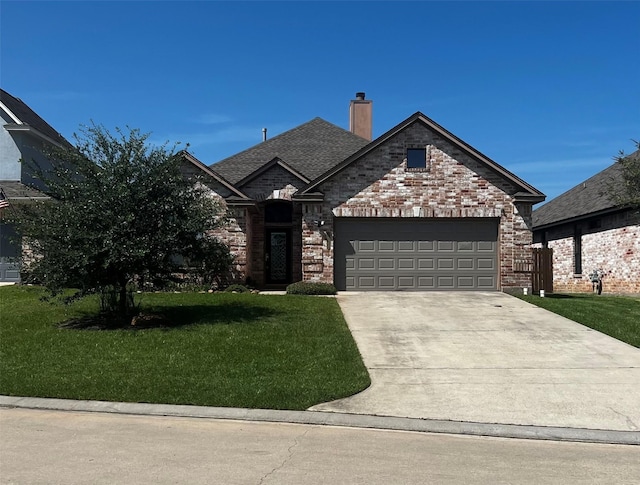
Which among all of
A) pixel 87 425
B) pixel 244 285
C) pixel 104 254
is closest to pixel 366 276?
pixel 244 285

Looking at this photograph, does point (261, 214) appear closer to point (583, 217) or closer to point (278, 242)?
Result: point (278, 242)

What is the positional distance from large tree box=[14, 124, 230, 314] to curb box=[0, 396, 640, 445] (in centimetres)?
432

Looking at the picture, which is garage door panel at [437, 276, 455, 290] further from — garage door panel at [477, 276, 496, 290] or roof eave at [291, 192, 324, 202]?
roof eave at [291, 192, 324, 202]

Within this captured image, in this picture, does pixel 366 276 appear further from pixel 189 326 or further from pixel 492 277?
pixel 189 326

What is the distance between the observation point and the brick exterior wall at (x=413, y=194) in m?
18.5

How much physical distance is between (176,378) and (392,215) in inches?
451

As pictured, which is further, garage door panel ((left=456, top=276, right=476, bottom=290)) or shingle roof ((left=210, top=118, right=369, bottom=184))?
shingle roof ((left=210, top=118, right=369, bottom=184))

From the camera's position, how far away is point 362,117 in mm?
30578

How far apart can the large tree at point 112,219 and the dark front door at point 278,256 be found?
338 inches

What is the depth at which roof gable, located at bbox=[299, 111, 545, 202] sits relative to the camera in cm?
1836

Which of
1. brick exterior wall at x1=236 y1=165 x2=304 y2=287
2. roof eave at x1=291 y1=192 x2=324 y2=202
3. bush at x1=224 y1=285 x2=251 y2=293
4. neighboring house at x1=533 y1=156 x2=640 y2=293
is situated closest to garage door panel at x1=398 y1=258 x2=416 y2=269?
roof eave at x1=291 y1=192 x2=324 y2=202

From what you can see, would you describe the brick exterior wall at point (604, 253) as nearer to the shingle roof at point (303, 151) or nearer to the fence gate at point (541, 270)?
the fence gate at point (541, 270)

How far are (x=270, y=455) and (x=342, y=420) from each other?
1.57 m

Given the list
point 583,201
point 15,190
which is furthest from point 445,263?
point 15,190
